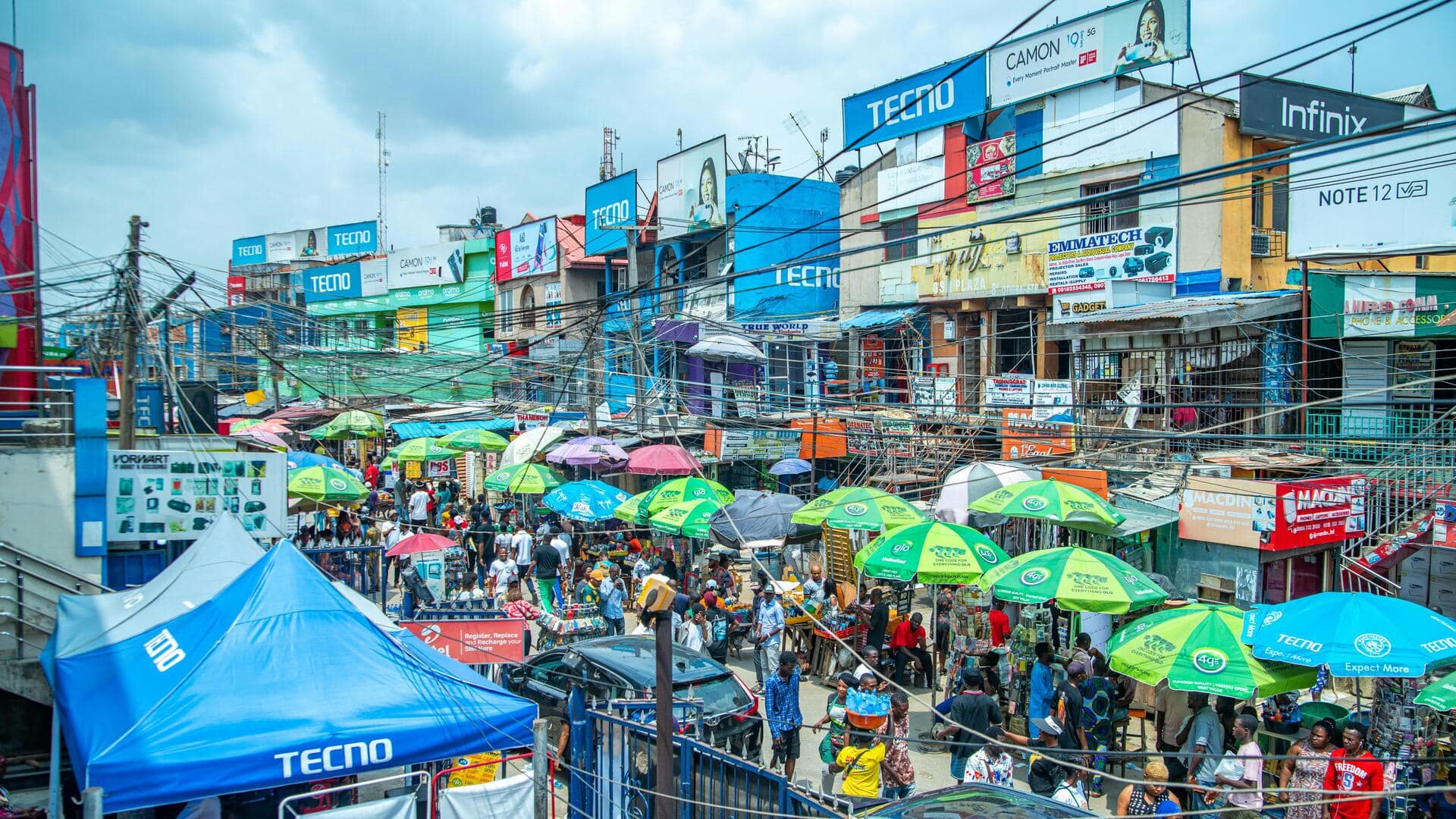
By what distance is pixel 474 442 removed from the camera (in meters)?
27.0


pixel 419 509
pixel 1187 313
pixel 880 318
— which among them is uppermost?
pixel 880 318

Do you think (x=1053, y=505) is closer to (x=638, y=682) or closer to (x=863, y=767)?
(x=863, y=767)

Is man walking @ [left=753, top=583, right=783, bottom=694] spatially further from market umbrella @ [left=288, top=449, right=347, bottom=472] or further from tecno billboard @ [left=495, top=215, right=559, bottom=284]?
tecno billboard @ [left=495, top=215, right=559, bottom=284]

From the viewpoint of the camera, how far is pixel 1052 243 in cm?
2361

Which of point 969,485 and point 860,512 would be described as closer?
point 860,512

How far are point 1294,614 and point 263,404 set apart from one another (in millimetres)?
41648

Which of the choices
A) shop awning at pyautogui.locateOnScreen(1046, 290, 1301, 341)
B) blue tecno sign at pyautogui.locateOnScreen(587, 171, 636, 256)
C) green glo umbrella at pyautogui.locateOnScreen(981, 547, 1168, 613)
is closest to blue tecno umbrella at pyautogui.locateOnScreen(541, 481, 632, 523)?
green glo umbrella at pyautogui.locateOnScreen(981, 547, 1168, 613)

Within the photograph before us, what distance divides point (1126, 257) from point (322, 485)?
1823 cm

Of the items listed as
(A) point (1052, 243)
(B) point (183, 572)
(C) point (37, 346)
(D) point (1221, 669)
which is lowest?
(D) point (1221, 669)

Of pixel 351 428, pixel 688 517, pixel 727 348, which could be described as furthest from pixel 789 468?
pixel 351 428

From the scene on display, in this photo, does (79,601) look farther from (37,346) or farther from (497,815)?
(37,346)

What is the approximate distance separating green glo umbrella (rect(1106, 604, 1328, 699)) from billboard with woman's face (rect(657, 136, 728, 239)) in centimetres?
2790

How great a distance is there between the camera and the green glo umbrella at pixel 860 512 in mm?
14750

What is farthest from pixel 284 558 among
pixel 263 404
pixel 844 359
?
pixel 263 404
